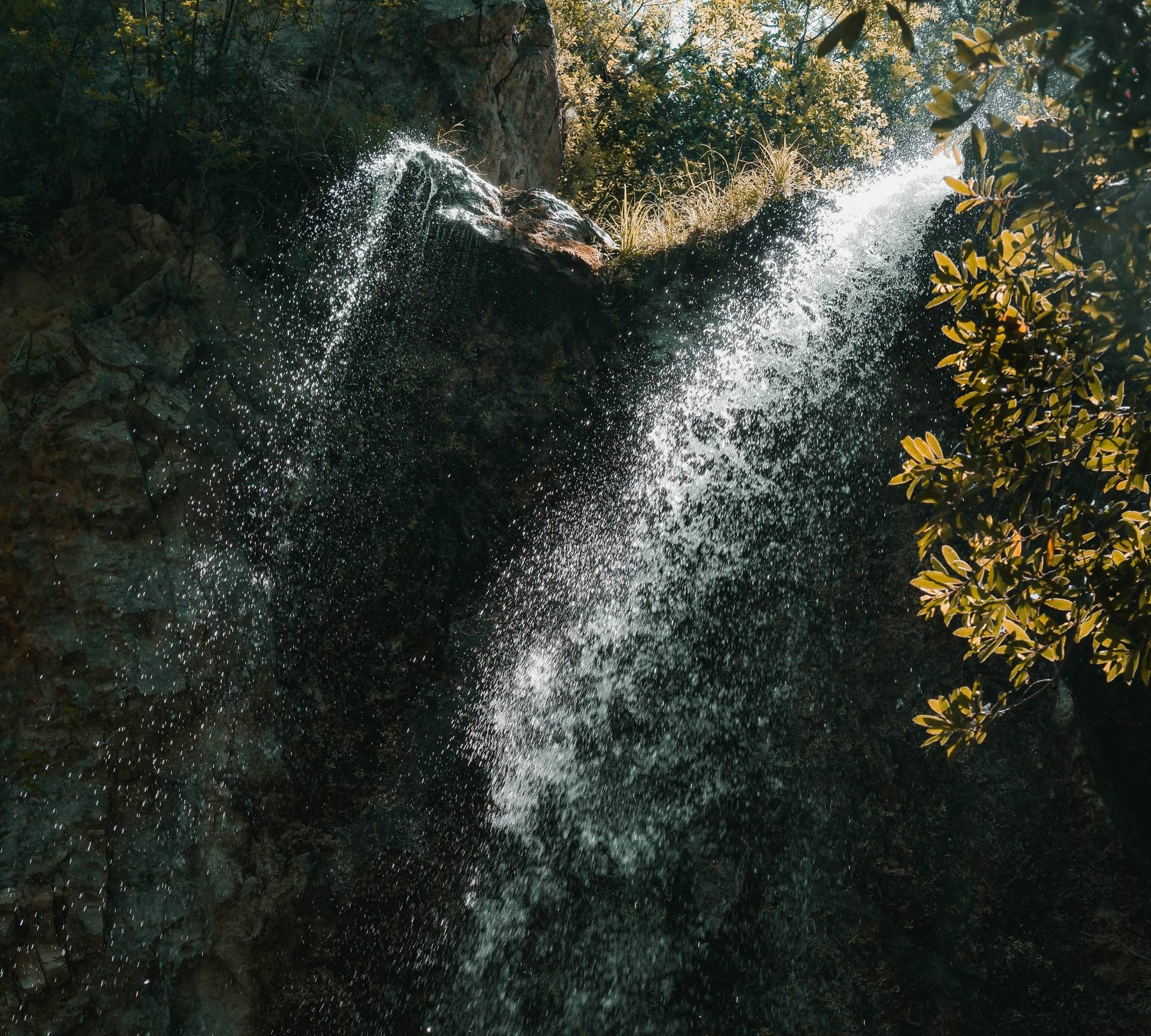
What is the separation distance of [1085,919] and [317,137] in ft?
22.4

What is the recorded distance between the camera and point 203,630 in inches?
187

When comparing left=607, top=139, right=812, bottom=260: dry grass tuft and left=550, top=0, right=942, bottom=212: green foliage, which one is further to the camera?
left=550, top=0, right=942, bottom=212: green foliage

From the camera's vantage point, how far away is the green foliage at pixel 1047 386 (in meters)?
2.33

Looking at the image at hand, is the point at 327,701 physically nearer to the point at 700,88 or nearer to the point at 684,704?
the point at 684,704

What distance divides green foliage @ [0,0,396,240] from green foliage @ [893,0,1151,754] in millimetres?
4945

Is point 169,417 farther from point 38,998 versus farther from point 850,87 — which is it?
point 850,87

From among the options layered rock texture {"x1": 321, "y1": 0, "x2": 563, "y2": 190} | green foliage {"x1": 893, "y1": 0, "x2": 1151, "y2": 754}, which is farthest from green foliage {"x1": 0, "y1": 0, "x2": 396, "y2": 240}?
green foliage {"x1": 893, "y1": 0, "x2": 1151, "y2": 754}

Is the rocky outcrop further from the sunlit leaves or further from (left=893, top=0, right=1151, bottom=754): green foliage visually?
the sunlit leaves

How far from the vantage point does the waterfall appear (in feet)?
15.1

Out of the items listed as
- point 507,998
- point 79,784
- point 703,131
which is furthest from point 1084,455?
point 703,131

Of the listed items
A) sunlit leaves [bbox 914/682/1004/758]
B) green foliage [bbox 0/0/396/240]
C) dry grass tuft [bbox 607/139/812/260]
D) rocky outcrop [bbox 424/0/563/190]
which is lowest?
sunlit leaves [bbox 914/682/1004/758]

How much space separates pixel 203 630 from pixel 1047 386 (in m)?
4.19

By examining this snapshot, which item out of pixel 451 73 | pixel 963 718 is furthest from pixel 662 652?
pixel 451 73

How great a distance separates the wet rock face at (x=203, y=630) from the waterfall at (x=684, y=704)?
478 mm
